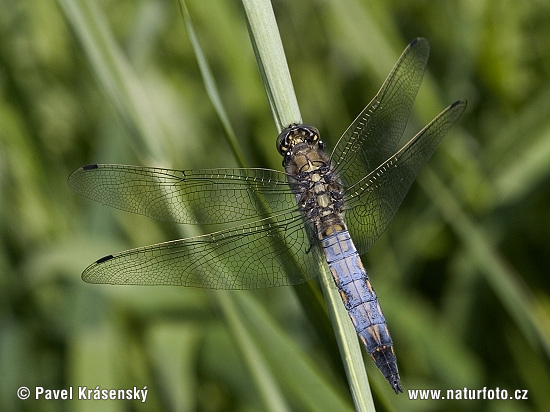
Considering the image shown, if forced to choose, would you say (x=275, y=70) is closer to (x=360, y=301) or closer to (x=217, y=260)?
(x=217, y=260)

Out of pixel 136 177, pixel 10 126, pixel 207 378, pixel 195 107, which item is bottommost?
pixel 207 378

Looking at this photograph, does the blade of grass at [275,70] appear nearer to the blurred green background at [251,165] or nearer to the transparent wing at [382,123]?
the blurred green background at [251,165]

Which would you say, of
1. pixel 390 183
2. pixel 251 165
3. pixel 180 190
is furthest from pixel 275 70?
pixel 251 165

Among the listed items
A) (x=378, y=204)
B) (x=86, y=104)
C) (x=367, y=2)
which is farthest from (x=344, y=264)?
(x=86, y=104)

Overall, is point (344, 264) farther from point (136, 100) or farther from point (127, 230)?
point (127, 230)

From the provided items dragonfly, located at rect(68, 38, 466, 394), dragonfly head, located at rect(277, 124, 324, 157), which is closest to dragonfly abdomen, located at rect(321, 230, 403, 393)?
dragonfly, located at rect(68, 38, 466, 394)

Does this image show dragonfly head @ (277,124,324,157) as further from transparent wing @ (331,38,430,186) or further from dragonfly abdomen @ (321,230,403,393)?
dragonfly abdomen @ (321,230,403,393)

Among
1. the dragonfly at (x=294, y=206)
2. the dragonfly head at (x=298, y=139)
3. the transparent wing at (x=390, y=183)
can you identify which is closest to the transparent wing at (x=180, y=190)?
the dragonfly at (x=294, y=206)

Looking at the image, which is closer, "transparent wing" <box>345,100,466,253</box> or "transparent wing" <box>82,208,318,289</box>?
"transparent wing" <box>82,208,318,289</box>
